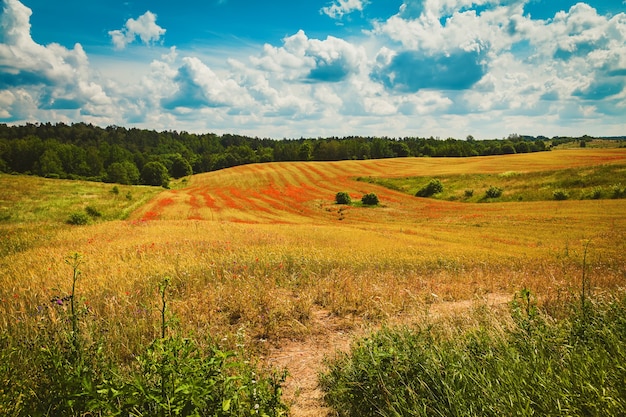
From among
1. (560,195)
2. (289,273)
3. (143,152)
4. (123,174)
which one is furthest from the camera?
(143,152)

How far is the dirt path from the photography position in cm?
453

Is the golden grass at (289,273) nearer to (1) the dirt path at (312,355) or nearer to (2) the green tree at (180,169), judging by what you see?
(1) the dirt path at (312,355)

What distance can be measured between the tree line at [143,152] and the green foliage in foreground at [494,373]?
92.3m

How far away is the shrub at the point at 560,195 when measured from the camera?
4091cm

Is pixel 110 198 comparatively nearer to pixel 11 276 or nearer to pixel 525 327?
pixel 11 276

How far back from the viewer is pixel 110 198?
145ft

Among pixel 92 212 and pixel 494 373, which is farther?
pixel 92 212

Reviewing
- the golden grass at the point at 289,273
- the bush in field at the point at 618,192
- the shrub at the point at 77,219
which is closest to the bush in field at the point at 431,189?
the bush in field at the point at 618,192

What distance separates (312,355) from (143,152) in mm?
161893

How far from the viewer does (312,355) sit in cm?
604

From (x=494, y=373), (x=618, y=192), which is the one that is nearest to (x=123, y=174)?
(x=618, y=192)

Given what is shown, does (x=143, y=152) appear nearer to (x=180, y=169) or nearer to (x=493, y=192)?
(x=180, y=169)

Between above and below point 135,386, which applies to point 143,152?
above

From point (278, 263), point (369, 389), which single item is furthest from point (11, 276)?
point (369, 389)
